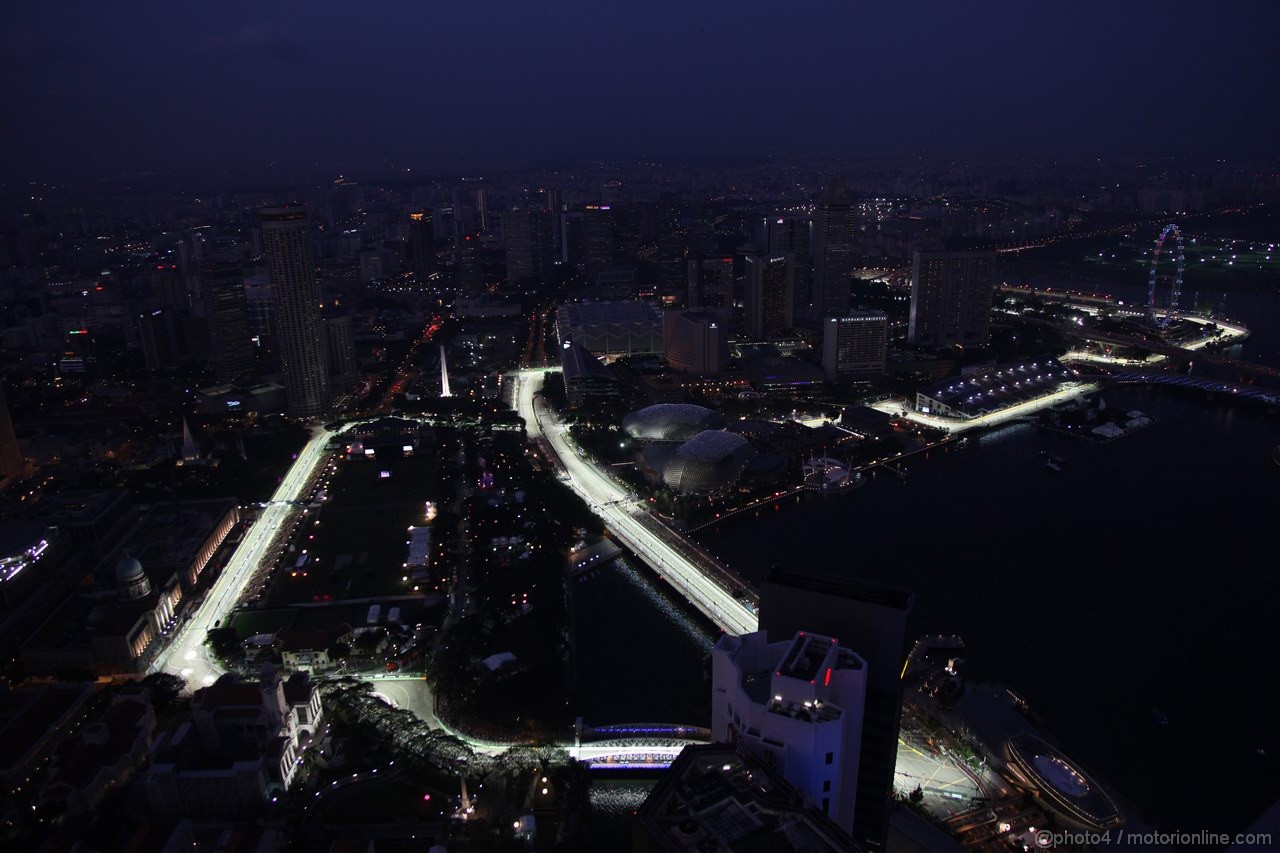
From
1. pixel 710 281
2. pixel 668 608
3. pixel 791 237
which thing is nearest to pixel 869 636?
pixel 668 608

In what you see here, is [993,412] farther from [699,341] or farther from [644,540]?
[644,540]

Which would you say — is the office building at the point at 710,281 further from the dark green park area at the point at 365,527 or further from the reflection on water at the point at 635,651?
the reflection on water at the point at 635,651

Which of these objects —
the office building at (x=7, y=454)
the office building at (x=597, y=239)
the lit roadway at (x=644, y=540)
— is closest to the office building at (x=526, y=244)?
the office building at (x=597, y=239)

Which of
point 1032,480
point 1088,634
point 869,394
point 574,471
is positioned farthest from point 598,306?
point 1088,634

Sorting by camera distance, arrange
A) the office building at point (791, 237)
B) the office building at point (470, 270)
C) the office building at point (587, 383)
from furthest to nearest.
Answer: the office building at point (470, 270)
the office building at point (791, 237)
the office building at point (587, 383)

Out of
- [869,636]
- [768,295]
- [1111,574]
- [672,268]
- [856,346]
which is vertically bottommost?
[1111,574]

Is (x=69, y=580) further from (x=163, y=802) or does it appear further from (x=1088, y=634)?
(x=1088, y=634)

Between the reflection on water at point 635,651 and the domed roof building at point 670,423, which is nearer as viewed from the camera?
the reflection on water at point 635,651
